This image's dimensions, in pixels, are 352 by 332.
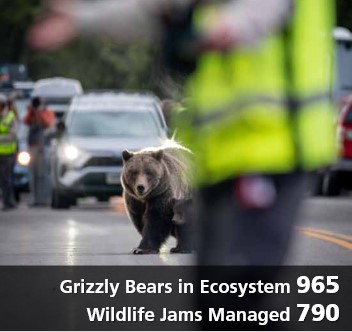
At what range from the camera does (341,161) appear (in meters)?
26.8

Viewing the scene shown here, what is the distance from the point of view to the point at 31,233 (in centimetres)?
1705

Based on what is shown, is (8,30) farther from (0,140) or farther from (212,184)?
(212,184)

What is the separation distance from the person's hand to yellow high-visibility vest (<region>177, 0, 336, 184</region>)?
0.53 m

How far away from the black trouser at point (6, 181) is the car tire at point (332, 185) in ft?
17.9

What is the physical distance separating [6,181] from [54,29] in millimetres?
20490

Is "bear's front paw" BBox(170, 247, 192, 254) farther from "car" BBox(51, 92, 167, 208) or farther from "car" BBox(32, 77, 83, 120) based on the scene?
"car" BBox(32, 77, 83, 120)

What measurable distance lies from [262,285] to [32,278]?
23.1ft

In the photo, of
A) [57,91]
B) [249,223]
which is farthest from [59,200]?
[249,223]

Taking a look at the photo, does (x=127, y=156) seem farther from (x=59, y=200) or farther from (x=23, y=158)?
(x=23, y=158)

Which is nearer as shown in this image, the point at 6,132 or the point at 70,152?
the point at 70,152

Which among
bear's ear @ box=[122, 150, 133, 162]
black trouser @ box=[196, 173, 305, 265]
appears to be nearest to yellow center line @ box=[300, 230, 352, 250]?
bear's ear @ box=[122, 150, 133, 162]

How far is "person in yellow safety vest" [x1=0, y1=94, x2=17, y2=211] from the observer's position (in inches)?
950

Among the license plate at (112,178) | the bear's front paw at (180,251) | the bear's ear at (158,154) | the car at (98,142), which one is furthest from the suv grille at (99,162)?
the bear's ear at (158,154)

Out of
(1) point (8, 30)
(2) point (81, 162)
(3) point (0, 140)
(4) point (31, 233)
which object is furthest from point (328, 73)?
(1) point (8, 30)
